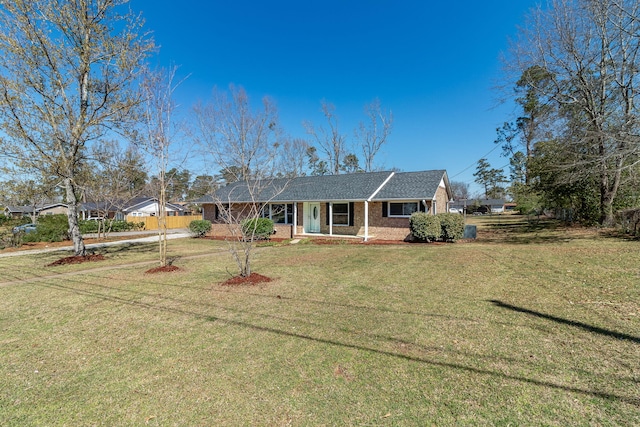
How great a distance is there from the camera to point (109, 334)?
14.9 ft

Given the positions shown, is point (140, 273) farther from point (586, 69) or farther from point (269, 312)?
point (586, 69)

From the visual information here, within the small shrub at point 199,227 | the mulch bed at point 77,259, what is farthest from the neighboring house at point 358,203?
the mulch bed at point 77,259

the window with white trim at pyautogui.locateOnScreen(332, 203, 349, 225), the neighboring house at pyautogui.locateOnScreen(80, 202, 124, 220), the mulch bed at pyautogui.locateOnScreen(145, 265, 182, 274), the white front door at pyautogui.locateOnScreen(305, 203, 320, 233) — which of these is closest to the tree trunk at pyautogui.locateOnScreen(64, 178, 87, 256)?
the mulch bed at pyautogui.locateOnScreen(145, 265, 182, 274)

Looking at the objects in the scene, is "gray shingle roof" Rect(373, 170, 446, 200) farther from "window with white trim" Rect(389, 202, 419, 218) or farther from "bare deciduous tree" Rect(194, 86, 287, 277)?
"bare deciduous tree" Rect(194, 86, 287, 277)

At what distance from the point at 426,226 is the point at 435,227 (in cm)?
45

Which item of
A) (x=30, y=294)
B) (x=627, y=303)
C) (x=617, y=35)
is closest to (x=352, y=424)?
(x=627, y=303)

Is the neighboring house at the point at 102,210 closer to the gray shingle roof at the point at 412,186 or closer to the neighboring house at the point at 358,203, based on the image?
the neighboring house at the point at 358,203

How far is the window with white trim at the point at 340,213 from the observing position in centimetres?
1850

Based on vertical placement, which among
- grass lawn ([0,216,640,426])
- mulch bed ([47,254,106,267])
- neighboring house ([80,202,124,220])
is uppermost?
neighboring house ([80,202,124,220])

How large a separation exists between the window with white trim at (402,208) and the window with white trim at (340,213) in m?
2.72

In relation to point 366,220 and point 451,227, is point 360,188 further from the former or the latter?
point 451,227

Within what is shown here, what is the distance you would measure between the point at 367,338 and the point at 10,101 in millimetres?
12613

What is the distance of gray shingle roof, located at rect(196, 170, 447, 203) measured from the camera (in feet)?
54.3

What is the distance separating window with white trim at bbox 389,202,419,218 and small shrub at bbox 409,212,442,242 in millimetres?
1495
